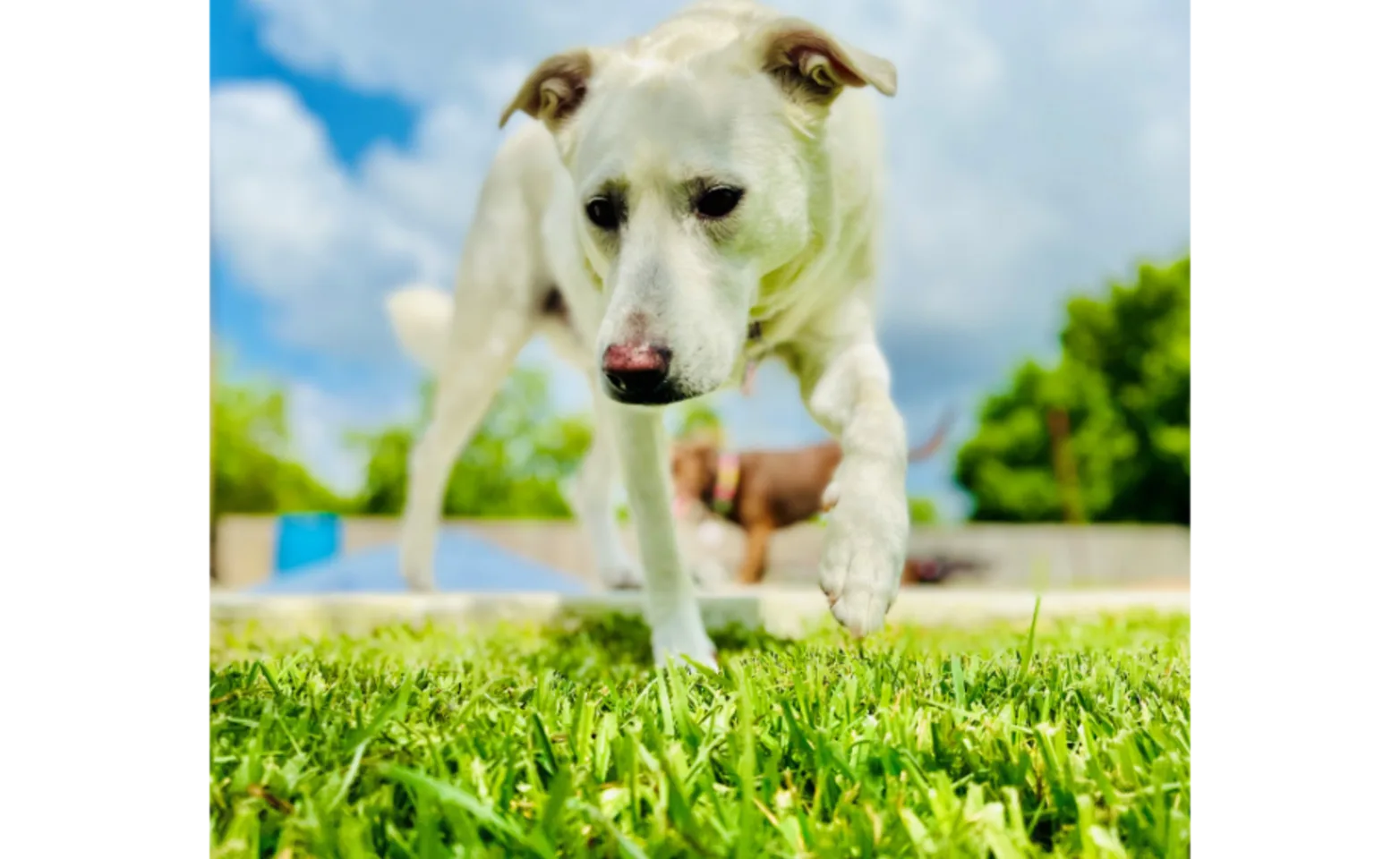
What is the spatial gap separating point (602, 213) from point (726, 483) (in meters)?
6.91

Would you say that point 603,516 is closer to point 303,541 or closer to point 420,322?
point 420,322

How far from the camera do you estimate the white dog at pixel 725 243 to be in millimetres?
1689

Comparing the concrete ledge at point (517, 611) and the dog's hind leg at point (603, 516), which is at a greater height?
the dog's hind leg at point (603, 516)

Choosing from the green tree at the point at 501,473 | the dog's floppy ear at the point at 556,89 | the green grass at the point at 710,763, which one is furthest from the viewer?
the green tree at the point at 501,473

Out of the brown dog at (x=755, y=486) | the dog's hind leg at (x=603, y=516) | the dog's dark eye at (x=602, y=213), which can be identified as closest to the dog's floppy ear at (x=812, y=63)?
the dog's dark eye at (x=602, y=213)

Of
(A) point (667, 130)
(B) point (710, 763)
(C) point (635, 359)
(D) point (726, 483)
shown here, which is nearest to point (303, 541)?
(D) point (726, 483)

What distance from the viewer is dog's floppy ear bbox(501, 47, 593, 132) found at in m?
2.04

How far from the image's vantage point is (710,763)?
1.26 m

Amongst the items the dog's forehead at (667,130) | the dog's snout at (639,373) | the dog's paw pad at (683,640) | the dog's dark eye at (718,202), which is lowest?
the dog's paw pad at (683,640)

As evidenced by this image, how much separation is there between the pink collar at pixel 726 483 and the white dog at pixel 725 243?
6062 millimetres

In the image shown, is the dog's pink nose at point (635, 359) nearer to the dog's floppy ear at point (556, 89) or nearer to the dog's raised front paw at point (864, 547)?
the dog's raised front paw at point (864, 547)
